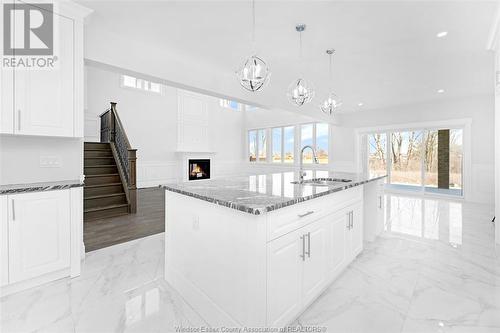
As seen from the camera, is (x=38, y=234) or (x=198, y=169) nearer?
(x=38, y=234)

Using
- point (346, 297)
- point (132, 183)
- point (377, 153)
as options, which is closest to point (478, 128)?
point (377, 153)

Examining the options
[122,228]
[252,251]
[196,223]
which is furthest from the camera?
[122,228]

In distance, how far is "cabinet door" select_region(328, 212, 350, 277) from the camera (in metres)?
2.02

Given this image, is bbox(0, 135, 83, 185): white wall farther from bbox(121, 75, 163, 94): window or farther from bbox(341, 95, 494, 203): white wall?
bbox(341, 95, 494, 203): white wall

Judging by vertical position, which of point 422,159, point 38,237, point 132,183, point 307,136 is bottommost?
point 38,237

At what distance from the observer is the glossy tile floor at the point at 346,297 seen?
5.31ft

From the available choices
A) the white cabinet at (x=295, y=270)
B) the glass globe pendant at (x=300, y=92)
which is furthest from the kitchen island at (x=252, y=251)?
the glass globe pendant at (x=300, y=92)

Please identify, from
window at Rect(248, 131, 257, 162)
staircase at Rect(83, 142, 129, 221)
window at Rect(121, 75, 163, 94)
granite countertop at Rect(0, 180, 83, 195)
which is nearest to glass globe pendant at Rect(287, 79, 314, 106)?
granite countertop at Rect(0, 180, 83, 195)

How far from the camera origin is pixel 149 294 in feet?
6.42

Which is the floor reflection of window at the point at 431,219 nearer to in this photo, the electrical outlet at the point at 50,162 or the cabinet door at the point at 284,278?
the cabinet door at the point at 284,278

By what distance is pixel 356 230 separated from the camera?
2523 mm

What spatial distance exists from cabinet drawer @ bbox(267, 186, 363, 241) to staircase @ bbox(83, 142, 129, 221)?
3.85 meters

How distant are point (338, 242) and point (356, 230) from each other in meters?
0.51

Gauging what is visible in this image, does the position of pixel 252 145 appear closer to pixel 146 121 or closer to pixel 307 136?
pixel 307 136
